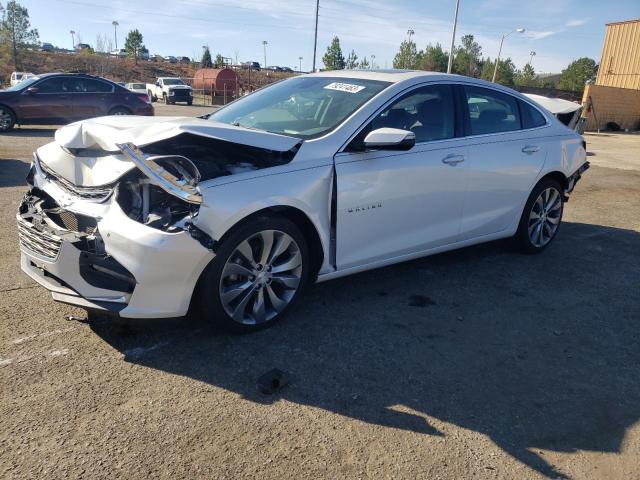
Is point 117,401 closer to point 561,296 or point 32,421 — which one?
point 32,421

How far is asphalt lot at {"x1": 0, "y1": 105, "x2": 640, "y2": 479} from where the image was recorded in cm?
243

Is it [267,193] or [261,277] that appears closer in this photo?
[267,193]

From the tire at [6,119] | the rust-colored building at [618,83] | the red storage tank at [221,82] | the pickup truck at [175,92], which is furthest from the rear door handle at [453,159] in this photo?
the red storage tank at [221,82]

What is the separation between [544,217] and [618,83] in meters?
33.9

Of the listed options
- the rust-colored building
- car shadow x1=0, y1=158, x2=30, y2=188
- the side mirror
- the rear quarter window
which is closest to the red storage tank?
the rust-colored building

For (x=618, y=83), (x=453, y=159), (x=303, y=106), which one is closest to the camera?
(x=303, y=106)

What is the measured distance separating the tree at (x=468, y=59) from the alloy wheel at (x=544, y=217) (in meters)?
71.5

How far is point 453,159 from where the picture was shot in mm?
4316

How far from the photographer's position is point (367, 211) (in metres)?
3.78

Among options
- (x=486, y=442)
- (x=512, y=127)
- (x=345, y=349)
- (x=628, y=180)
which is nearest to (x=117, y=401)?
(x=345, y=349)

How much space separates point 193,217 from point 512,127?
133 inches

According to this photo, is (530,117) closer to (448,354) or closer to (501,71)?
(448,354)

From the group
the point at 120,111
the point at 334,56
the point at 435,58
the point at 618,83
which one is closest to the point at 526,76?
the point at 435,58

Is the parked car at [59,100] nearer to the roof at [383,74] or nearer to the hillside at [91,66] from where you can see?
the roof at [383,74]
